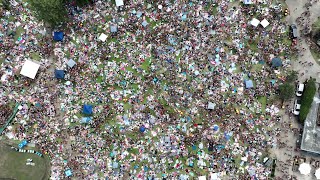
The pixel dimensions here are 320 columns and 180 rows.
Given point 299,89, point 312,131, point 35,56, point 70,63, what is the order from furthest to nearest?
point 35,56, point 70,63, point 299,89, point 312,131

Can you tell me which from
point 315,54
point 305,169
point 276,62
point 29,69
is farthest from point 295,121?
point 29,69

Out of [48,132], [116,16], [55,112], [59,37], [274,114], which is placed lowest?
[48,132]

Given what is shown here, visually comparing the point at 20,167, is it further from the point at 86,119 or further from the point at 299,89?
the point at 299,89

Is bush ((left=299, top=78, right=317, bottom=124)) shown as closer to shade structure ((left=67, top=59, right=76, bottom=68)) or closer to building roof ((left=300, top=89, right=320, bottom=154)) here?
building roof ((left=300, top=89, right=320, bottom=154))

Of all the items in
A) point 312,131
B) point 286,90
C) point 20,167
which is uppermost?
point 286,90

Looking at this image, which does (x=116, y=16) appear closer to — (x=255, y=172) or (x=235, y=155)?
(x=235, y=155)

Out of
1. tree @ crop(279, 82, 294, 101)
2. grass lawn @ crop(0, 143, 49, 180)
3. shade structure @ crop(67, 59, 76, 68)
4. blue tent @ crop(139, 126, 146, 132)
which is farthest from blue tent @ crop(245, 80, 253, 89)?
grass lawn @ crop(0, 143, 49, 180)

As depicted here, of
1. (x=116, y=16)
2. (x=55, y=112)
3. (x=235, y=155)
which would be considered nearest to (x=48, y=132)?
(x=55, y=112)
